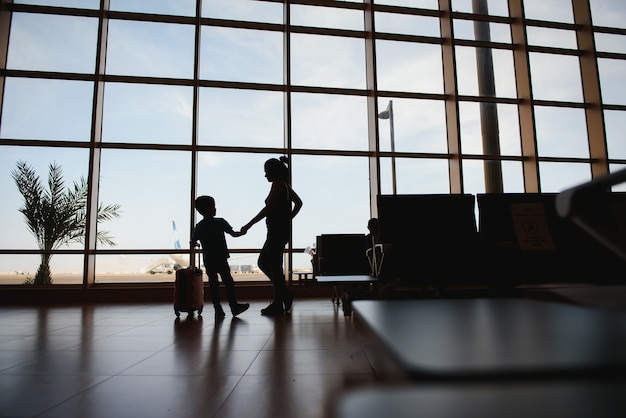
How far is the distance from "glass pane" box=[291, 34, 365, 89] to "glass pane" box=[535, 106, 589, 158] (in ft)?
11.3

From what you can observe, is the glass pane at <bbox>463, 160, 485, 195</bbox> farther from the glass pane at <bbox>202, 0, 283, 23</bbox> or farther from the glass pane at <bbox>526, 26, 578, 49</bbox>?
the glass pane at <bbox>202, 0, 283, 23</bbox>

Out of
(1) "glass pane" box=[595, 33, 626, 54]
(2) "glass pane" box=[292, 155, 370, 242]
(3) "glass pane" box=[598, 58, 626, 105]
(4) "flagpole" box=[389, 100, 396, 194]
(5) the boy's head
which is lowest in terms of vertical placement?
(5) the boy's head

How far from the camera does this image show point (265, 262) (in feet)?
12.3

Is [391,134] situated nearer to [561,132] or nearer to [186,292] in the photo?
[561,132]

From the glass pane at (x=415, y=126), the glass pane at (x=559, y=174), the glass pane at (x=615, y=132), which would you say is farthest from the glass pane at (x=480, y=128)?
the glass pane at (x=615, y=132)

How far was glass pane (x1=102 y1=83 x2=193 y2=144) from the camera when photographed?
606 centimetres

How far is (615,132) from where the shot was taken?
7254mm

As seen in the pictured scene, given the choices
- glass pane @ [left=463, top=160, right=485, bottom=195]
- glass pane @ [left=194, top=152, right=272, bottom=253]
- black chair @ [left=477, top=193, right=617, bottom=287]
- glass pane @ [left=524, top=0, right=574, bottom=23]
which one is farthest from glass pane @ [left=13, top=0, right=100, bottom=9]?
glass pane @ [left=524, top=0, right=574, bottom=23]

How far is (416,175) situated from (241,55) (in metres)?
3.67

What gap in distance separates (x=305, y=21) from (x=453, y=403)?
7.25 m

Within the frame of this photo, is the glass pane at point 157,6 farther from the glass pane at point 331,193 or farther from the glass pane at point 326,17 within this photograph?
the glass pane at point 331,193

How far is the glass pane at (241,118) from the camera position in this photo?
627 centimetres

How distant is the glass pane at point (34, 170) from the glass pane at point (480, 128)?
634 centimetres

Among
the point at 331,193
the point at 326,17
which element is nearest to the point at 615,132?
the point at 331,193
